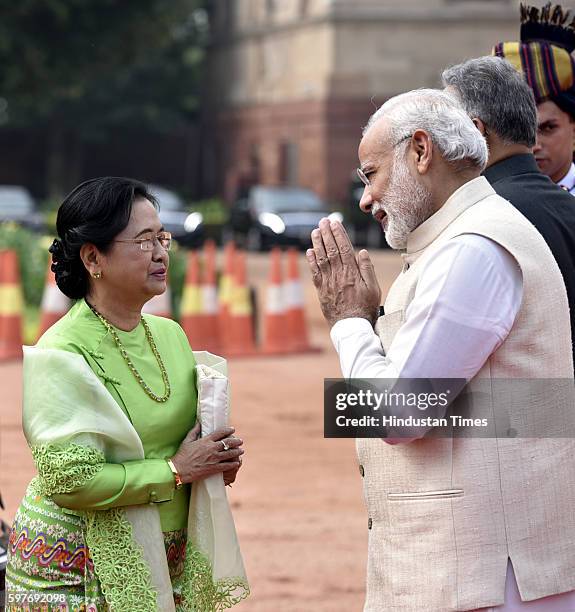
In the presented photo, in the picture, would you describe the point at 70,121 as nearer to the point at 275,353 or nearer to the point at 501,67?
the point at 275,353

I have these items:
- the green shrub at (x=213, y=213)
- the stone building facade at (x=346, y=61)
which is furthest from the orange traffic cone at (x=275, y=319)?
the stone building facade at (x=346, y=61)

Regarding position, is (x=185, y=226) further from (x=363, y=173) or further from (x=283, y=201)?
(x=363, y=173)

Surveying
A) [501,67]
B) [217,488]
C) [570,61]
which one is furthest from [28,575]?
[570,61]

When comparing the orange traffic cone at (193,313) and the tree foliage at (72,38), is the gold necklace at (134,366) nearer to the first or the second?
the orange traffic cone at (193,313)

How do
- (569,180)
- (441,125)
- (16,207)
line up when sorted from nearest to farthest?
(441,125), (569,180), (16,207)

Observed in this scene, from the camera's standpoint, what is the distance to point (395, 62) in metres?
42.3

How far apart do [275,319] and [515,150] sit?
1023 cm

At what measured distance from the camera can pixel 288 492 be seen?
796 cm

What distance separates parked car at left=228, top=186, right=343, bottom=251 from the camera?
33.4m

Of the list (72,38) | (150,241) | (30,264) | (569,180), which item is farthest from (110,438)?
(72,38)

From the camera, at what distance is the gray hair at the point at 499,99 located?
12.0 ft

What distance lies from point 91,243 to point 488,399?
1113 mm

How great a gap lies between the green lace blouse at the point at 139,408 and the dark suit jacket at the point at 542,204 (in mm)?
973

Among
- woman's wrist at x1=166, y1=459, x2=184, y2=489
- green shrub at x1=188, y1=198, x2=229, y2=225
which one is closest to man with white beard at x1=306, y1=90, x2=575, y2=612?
woman's wrist at x1=166, y1=459, x2=184, y2=489
